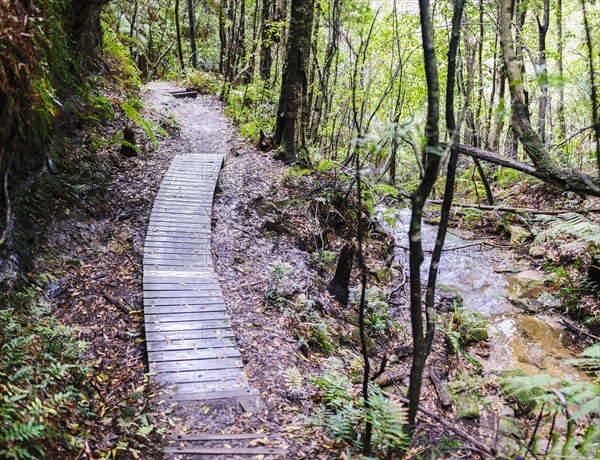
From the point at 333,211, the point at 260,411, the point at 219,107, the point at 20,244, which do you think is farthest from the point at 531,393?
the point at 219,107

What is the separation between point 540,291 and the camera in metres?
8.70

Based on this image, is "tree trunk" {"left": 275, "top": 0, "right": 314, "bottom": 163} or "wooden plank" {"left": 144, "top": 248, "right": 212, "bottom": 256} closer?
"wooden plank" {"left": 144, "top": 248, "right": 212, "bottom": 256}

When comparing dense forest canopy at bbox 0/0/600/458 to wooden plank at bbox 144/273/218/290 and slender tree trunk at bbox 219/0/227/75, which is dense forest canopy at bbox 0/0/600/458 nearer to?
wooden plank at bbox 144/273/218/290

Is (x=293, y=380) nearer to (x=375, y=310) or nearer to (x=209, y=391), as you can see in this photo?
(x=209, y=391)

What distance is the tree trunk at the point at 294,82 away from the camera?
9.65 m

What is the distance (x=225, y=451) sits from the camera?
3.51 m

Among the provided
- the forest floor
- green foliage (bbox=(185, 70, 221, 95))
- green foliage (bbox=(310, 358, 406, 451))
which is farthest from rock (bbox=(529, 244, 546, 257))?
green foliage (bbox=(185, 70, 221, 95))

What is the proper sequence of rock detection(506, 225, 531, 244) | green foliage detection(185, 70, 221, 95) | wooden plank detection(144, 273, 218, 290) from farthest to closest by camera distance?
green foliage detection(185, 70, 221, 95) < rock detection(506, 225, 531, 244) < wooden plank detection(144, 273, 218, 290)

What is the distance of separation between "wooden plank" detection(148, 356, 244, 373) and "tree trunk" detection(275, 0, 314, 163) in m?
6.57

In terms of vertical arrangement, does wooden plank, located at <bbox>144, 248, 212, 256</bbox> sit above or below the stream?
above

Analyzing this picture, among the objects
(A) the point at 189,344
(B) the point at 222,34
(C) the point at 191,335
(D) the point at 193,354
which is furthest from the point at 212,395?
(B) the point at 222,34

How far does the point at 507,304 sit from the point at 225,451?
7.08 meters

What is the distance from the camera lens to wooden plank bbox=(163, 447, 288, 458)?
3.46m

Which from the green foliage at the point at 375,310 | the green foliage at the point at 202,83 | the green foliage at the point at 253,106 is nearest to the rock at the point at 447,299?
the green foliage at the point at 375,310
